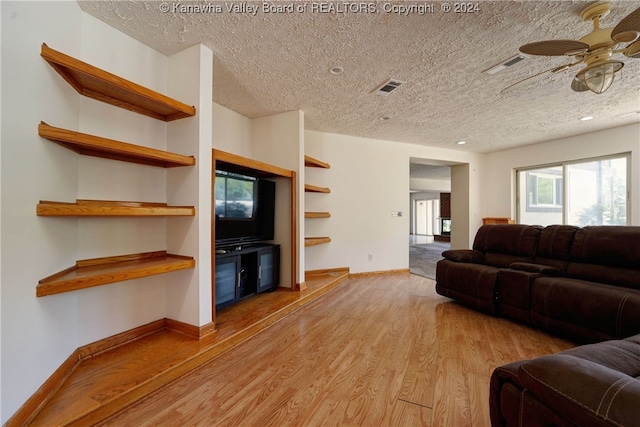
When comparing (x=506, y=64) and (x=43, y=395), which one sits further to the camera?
(x=506, y=64)

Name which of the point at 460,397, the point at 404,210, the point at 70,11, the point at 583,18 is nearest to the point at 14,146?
the point at 70,11

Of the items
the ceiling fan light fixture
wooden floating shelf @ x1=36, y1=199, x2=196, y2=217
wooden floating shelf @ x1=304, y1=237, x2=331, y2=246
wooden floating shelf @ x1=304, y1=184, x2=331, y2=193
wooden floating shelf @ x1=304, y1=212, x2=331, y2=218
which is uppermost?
the ceiling fan light fixture

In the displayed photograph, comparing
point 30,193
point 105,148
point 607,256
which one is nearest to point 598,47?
point 607,256

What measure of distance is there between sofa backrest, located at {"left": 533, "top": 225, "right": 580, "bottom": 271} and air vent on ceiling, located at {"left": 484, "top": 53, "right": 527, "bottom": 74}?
5.93ft

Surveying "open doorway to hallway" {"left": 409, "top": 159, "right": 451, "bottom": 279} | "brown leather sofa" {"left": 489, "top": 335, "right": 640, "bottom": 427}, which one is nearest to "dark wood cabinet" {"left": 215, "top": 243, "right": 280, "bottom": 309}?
"brown leather sofa" {"left": 489, "top": 335, "right": 640, "bottom": 427}

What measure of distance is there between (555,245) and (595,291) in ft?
2.70

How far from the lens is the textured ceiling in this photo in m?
1.86

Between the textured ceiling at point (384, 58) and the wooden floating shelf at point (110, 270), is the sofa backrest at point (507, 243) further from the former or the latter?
the wooden floating shelf at point (110, 270)

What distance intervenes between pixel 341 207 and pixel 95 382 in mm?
3771

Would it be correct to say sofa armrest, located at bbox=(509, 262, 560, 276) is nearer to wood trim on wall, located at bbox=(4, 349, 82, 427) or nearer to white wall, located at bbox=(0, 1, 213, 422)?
white wall, located at bbox=(0, 1, 213, 422)

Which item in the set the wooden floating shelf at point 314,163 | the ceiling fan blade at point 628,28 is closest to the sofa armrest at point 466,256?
the wooden floating shelf at point 314,163

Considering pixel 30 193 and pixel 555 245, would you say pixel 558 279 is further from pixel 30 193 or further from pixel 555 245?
pixel 30 193

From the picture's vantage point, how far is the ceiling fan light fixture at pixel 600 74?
1.92 metres

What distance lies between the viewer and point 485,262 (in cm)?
352
